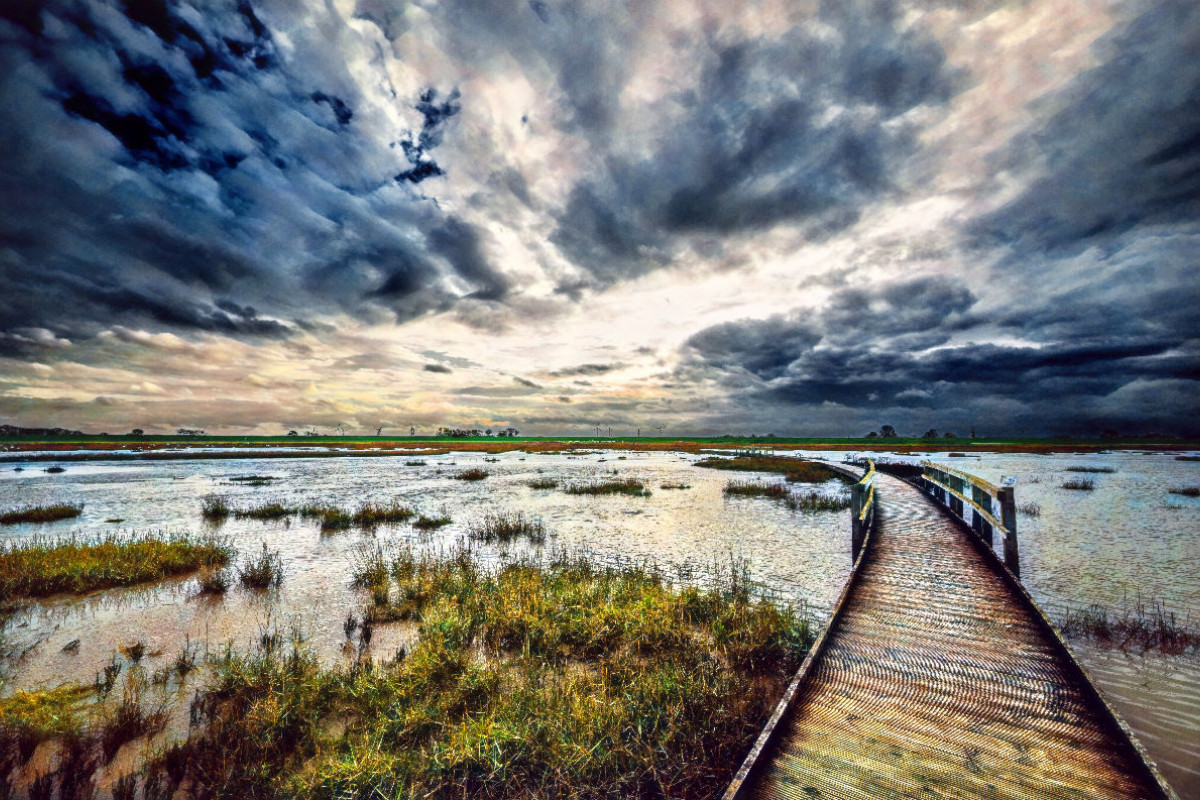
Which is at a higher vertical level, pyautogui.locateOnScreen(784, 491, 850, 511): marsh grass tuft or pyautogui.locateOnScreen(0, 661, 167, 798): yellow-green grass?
pyautogui.locateOnScreen(784, 491, 850, 511): marsh grass tuft

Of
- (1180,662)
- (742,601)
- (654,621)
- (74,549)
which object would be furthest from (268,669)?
(1180,662)

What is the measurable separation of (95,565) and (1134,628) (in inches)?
794

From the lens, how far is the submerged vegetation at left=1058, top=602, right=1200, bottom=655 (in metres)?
7.11

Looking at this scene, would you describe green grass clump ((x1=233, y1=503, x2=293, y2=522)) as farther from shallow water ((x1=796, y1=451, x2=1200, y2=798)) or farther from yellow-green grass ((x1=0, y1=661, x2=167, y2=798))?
shallow water ((x1=796, y1=451, x2=1200, y2=798))

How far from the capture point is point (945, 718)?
4.43m

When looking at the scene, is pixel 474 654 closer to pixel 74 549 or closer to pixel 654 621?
pixel 654 621

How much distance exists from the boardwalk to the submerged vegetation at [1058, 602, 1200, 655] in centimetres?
111

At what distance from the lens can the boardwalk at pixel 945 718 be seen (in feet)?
11.8

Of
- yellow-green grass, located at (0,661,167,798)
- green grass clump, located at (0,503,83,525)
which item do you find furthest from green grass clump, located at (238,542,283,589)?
green grass clump, located at (0,503,83,525)

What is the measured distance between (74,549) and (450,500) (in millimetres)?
14470

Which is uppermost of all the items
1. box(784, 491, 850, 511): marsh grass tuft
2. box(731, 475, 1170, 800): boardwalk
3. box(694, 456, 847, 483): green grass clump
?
box(694, 456, 847, 483): green grass clump

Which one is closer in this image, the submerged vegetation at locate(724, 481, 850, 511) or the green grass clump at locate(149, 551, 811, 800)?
the green grass clump at locate(149, 551, 811, 800)

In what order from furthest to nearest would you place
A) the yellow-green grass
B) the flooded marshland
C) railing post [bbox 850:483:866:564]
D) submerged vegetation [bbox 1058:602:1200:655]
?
railing post [bbox 850:483:866:564], submerged vegetation [bbox 1058:602:1200:655], the flooded marshland, the yellow-green grass

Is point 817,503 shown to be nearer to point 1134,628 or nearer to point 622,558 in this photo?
point 622,558
